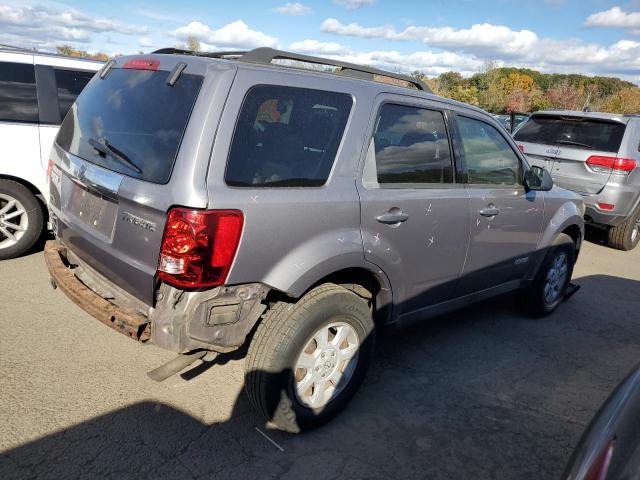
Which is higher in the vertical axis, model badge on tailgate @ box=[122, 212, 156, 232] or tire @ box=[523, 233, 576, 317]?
model badge on tailgate @ box=[122, 212, 156, 232]

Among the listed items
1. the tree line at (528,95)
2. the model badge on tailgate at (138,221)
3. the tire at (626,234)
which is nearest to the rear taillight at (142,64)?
the model badge on tailgate at (138,221)

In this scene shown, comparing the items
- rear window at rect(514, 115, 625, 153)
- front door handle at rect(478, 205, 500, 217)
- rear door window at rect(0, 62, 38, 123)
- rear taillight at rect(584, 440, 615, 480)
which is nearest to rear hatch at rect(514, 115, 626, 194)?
rear window at rect(514, 115, 625, 153)

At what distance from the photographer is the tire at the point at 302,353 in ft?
8.48

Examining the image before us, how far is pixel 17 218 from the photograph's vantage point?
4855 millimetres

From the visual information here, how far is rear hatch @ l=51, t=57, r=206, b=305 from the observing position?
237 cm

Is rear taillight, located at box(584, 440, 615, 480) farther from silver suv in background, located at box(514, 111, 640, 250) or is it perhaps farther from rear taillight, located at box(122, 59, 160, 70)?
silver suv in background, located at box(514, 111, 640, 250)

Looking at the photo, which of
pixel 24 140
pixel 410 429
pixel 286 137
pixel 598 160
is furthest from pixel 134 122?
pixel 598 160

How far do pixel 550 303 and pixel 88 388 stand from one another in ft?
13.2

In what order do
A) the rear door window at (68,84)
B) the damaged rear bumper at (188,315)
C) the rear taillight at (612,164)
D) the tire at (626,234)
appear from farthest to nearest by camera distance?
the tire at (626,234) < the rear taillight at (612,164) < the rear door window at (68,84) < the damaged rear bumper at (188,315)

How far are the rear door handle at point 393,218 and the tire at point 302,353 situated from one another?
446 mm

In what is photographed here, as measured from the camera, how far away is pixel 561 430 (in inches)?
122

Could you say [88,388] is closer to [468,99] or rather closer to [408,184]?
[408,184]

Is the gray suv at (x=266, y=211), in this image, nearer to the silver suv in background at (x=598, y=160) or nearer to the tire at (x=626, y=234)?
the silver suv in background at (x=598, y=160)

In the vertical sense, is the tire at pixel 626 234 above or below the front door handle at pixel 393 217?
below
